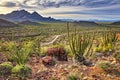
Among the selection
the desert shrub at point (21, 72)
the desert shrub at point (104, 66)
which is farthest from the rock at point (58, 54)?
the desert shrub at point (21, 72)

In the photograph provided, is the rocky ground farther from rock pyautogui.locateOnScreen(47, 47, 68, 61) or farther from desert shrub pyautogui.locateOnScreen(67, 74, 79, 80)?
rock pyautogui.locateOnScreen(47, 47, 68, 61)

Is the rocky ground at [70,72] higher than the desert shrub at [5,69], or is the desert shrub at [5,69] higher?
the desert shrub at [5,69]

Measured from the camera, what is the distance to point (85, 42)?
38.3 ft

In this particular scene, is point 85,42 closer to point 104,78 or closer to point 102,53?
point 102,53

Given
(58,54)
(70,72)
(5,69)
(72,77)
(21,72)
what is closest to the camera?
(72,77)

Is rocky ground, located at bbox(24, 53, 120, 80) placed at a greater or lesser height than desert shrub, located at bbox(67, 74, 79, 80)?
lesser

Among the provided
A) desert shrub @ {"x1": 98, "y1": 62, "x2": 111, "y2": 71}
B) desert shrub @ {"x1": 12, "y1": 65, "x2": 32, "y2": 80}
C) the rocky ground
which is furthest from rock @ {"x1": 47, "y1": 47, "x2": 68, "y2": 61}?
Result: desert shrub @ {"x1": 12, "y1": 65, "x2": 32, "y2": 80}

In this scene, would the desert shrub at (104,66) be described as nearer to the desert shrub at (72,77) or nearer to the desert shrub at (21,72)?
the desert shrub at (72,77)

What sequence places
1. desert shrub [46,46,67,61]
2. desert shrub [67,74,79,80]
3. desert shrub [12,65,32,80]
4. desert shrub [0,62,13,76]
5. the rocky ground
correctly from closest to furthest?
desert shrub [67,74,79,80] → the rocky ground → desert shrub [12,65,32,80] → desert shrub [0,62,13,76] → desert shrub [46,46,67,61]

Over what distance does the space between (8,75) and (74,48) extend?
3.17 metres

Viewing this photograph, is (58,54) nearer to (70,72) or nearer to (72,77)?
(70,72)

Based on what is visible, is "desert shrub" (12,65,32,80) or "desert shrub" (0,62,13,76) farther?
"desert shrub" (0,62,13,76)

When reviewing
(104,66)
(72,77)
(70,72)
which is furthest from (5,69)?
(104,66)

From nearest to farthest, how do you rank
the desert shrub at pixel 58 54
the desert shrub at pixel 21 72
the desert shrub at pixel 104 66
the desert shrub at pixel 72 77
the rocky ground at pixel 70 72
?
the desert shrub at pixel 72 77 < the rocky ground at pixel 70 72 < the desert shrub at pixel 21 72 < the desert shrub at pixel 104 66 < the desert shrub at pixel 58 54
